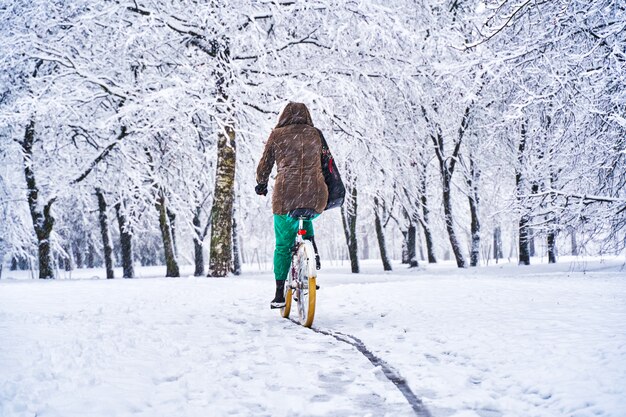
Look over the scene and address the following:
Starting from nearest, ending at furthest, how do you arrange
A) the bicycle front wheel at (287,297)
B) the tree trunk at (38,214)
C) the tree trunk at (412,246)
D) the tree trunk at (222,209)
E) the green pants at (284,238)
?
the green pants at (284,238)
the bicycle front wheel at (287,297)
the tree trunk at (222,209)
the tree trunk at (38,214)
the tree trunk at (412,246)

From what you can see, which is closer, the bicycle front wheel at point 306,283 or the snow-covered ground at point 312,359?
the snow-covered ground at point 312,359

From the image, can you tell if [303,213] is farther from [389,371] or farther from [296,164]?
[389,371]

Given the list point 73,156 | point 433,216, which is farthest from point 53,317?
point 433,216

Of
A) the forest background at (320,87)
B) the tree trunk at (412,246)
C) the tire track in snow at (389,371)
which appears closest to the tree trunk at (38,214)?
the forest background at (320,87)

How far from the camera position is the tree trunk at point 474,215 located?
16922 mm

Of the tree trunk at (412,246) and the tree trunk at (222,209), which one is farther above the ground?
the tree trunk at (222,209)

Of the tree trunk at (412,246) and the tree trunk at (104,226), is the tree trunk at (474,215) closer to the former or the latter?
the tree trunk at (412,246)

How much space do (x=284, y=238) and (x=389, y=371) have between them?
7.32 ft

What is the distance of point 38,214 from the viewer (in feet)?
42.5

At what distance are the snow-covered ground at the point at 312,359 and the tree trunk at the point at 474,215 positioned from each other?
40.2 feet

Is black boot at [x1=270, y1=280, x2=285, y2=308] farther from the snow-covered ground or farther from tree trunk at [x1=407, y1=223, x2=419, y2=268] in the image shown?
tree trunk at [x1=407, y1=223, x2=419, y2=268]

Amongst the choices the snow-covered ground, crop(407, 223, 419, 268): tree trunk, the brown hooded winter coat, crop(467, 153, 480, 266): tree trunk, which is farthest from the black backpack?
crop(467, 153, 480, 266): tree trunk

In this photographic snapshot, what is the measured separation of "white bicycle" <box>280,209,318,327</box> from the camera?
422cm

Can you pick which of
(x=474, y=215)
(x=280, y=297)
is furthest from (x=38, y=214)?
→ (x=474, y=215)
